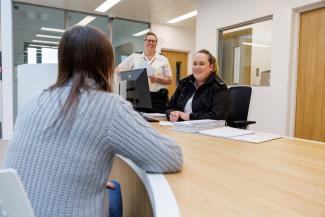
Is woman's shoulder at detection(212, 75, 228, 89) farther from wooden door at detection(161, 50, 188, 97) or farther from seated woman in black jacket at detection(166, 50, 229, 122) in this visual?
wooden door at detection(161, 50, 188, 97)

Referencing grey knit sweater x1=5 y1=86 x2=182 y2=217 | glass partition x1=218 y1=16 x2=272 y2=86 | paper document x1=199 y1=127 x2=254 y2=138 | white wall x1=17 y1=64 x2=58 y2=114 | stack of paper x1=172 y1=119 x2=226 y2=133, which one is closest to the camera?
grey knit sweater x1=5 y1=86 x2=182 y2=217

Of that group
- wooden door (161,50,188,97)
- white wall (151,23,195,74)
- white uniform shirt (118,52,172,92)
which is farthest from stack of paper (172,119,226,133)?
wooden door (161,50,188,97)

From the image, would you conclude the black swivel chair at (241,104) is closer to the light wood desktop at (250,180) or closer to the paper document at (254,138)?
the paper document at (254,138)

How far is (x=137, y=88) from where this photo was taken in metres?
2.12

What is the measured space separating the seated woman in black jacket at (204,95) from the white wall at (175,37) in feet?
15.5

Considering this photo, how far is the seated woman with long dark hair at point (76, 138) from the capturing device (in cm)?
80

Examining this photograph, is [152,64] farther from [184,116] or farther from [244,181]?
[244,181]

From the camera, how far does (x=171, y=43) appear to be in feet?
23.1

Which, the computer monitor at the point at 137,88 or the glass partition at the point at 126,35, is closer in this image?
the computer monitor at the point at 137,88

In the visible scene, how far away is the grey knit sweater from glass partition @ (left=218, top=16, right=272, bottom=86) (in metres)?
3.51

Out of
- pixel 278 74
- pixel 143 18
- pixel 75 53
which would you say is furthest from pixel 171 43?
pixel 75 53

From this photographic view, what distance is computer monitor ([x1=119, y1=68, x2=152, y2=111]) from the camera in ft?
6.85

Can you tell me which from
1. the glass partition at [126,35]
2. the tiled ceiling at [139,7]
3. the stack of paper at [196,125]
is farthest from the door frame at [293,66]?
the glass partition at [126,35]

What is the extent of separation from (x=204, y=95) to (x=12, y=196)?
68.6 inches
